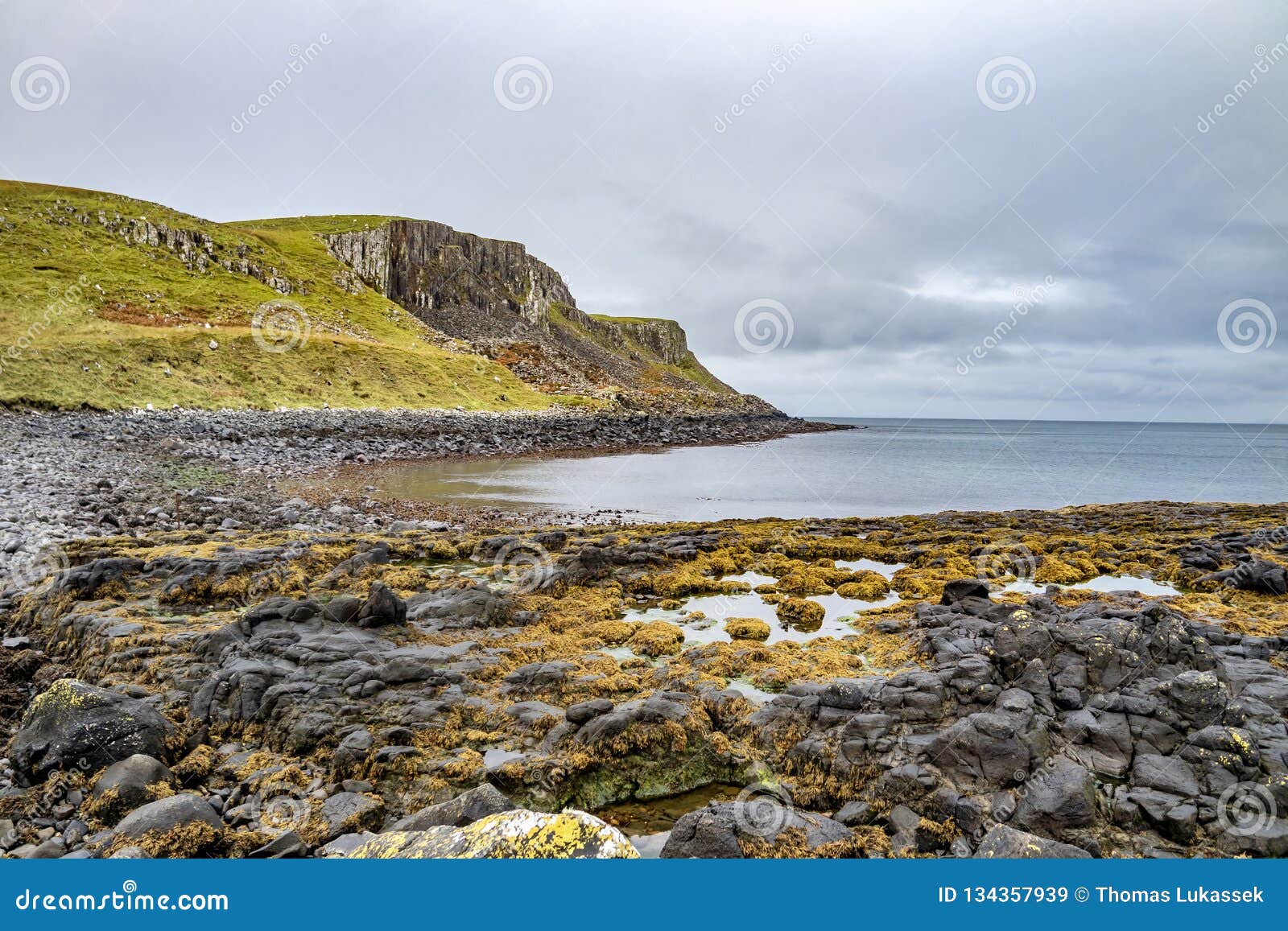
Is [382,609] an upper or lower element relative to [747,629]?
upper

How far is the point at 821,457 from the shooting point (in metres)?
77.8

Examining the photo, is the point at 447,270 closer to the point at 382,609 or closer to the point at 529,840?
the point at 382,609

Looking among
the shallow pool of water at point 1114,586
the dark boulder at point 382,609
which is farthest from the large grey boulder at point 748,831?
the shallow pool of water at point 1114,586

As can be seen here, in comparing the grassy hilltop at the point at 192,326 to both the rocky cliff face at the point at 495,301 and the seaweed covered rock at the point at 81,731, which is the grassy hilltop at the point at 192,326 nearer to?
the rocky cliff face at the point at 495,301

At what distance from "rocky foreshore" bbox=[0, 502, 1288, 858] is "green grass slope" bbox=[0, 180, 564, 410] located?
147 feet

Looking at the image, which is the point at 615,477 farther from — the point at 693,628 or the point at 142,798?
the point at 142,798

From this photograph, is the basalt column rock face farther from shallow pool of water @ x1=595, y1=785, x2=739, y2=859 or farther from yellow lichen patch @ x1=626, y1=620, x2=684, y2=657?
shallow pool of water @ x1=595, y1=785, x2=739, y2=859

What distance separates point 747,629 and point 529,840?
32.0 feet

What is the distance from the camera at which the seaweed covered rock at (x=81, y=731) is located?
7.71m

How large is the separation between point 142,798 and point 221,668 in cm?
305

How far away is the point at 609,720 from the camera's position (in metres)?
8.90

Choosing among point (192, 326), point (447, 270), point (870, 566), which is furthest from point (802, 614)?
point (447, 270)

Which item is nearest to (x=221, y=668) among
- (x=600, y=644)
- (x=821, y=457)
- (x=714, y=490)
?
(x=600, y=644)

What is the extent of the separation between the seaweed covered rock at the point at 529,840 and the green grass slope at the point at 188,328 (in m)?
54.1
